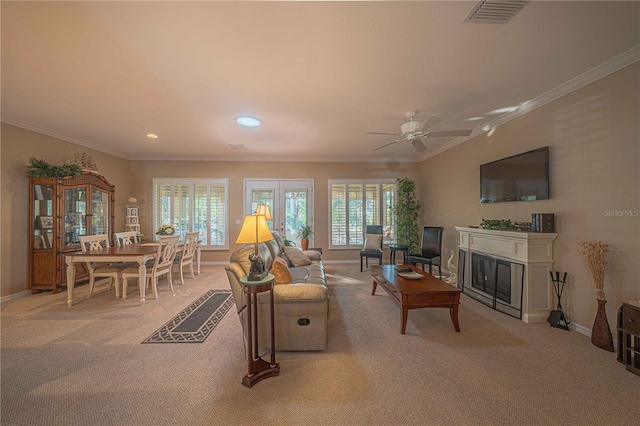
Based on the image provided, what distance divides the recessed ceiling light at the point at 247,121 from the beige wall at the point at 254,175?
8.10 ft

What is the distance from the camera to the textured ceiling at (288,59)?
183 centimetres

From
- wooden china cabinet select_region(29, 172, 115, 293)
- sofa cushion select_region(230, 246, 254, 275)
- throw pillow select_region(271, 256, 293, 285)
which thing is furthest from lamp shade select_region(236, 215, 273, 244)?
wooden china cabinet select_region(29, 172, 115, 293)

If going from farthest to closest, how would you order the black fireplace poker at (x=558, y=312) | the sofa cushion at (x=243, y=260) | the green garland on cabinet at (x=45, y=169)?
1. the green garland on cabinet at (x=45, y=169)
2. the black fireplace poker at (x=558, y=312)
3. the sofa cushion at (x=243, y=260)

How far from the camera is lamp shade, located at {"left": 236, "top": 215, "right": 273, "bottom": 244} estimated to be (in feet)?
7.39

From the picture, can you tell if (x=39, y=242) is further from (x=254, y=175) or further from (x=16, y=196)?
(x=254, y=175)

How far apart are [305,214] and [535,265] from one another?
466 cm

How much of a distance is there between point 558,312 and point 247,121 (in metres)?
4.80

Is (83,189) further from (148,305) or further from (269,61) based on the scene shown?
(269,61)

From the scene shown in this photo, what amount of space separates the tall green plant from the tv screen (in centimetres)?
187

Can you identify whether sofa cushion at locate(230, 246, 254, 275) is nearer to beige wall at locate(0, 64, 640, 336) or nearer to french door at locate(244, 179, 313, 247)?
beige wall at locate(0, 64, 640, 336)

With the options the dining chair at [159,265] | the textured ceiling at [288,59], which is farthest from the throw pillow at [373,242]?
the dining chair at [159,265]

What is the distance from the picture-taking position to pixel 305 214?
6566 millimetres

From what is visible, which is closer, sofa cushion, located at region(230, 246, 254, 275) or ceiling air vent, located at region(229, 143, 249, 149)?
sofa cushion, located at region(230, 246, 254, 275)

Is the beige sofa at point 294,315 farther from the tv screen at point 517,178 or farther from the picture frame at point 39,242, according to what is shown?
the picture frame at point 39,242
